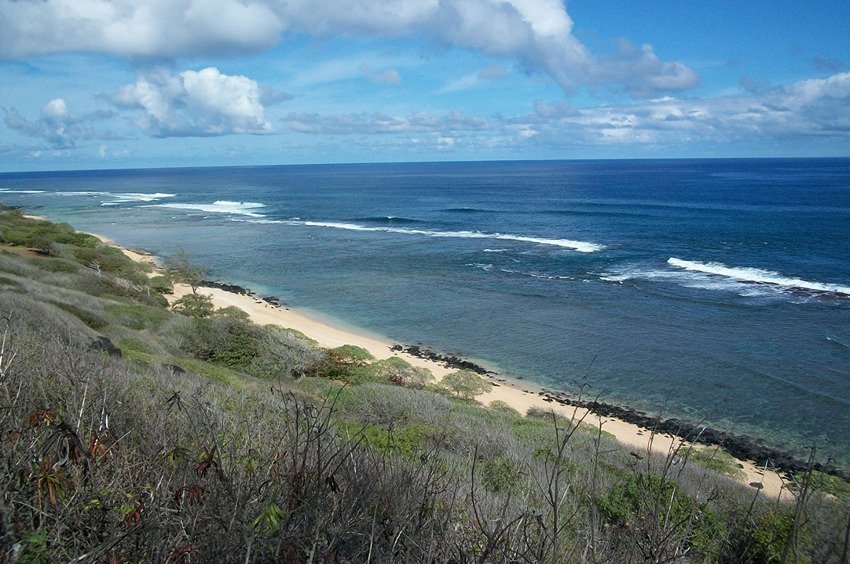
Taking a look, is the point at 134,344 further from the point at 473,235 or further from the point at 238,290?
the point at 473,235

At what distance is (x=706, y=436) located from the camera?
69.2 ft

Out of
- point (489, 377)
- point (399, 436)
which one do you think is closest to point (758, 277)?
point (489, 377)

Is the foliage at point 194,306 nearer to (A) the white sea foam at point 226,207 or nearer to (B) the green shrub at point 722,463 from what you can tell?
(B) the green shrub at point 722,463

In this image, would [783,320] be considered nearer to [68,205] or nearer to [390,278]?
[390,278]

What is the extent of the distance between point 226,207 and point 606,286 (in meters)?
75.3

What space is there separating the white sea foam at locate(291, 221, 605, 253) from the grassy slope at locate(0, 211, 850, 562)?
33.7m

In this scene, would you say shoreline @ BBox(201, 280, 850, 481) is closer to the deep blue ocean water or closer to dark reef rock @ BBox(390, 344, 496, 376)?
dark reef rock @ BBox(390, 344, 496, 376)

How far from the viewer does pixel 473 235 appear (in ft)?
206

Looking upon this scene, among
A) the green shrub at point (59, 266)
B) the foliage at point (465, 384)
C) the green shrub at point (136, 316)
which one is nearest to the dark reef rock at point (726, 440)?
the foliage at point (465, 384)

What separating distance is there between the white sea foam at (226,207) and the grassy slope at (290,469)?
195ft

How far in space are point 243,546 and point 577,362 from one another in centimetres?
→ 2478

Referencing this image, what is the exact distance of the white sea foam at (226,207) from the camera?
9100cm

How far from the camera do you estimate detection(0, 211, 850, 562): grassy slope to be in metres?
4.04

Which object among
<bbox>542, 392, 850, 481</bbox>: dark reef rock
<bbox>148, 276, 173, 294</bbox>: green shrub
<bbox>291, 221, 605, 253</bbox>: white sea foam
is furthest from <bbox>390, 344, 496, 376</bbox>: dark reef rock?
<bbox>291, 221, 605, 253</bbox>: white sea foam
